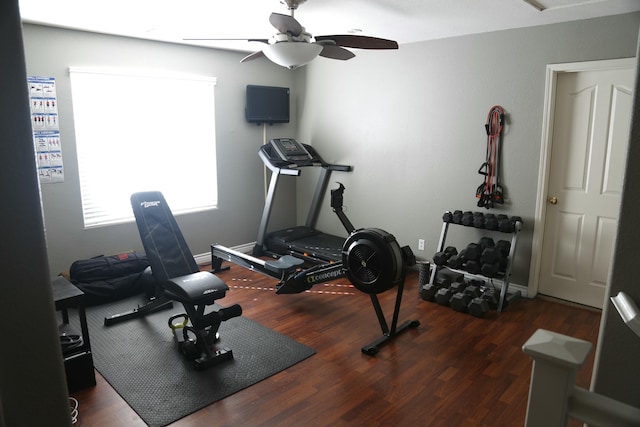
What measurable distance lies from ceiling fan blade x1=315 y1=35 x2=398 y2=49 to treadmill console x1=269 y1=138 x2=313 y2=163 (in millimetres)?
1951

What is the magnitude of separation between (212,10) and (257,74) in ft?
6.73

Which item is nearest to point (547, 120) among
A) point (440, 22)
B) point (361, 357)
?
point (440, 22)

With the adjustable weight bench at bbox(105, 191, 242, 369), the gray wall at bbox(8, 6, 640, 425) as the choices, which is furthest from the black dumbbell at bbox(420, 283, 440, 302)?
the adjustable weight bench at bbox(105, 191, 242, 369)

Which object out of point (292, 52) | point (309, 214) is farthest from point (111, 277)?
point (292, 52)

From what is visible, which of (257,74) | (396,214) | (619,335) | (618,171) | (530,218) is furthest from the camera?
(257,74)

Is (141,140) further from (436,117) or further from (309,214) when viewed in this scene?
(436,117)

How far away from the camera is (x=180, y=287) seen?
295 centimetres

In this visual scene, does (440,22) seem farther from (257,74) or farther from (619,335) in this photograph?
(619,335)

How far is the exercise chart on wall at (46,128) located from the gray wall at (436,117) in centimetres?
284

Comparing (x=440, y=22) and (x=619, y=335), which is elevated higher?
(x=440, y=22)

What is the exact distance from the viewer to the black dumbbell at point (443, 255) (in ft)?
13.3

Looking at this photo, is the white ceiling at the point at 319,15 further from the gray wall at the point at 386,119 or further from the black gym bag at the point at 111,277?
the black gym bag at the point at 111,277

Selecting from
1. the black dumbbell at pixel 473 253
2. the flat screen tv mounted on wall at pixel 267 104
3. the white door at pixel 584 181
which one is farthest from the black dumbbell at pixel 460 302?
the flat screen tv mounted on wall at pixel 267 104

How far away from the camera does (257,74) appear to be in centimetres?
535
